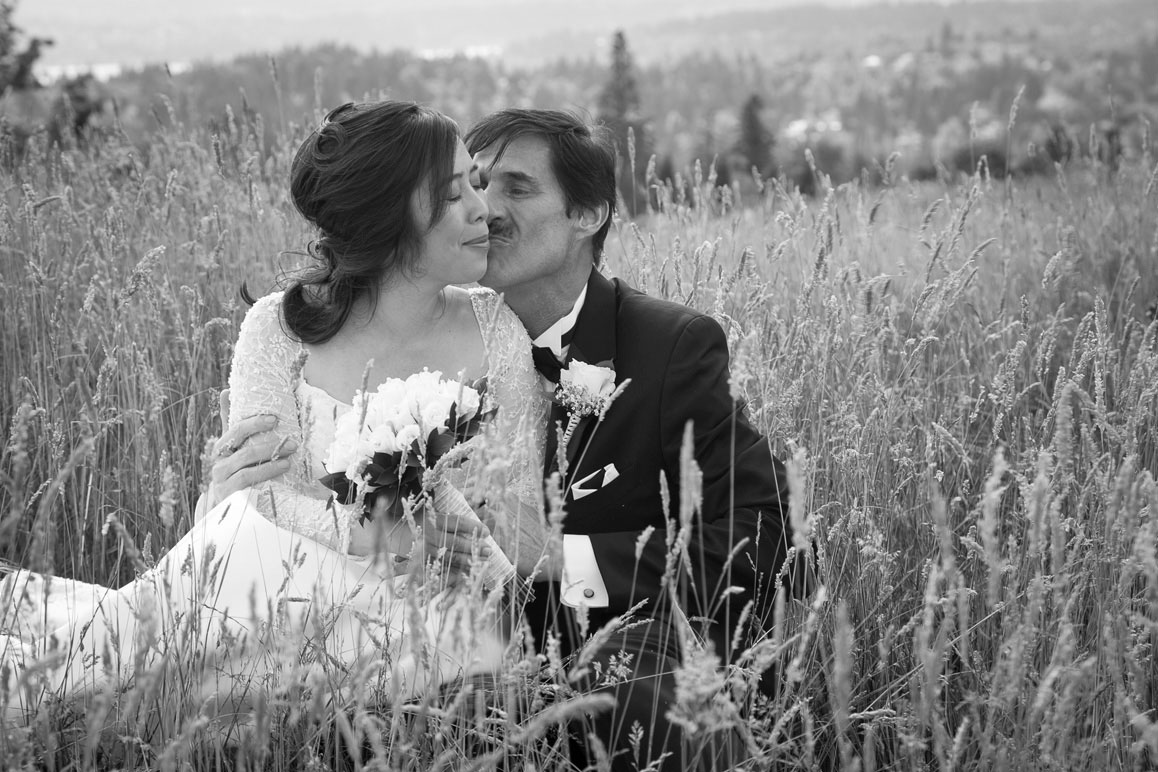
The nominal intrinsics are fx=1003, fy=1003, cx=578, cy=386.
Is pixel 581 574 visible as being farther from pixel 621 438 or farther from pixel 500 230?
pixel 500 230

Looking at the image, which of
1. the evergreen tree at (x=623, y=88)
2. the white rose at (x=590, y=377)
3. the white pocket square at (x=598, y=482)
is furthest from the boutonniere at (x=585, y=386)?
the evergreen tree at (x=623, y=88)

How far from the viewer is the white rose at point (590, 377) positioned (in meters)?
2.65

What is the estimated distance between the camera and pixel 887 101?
153m

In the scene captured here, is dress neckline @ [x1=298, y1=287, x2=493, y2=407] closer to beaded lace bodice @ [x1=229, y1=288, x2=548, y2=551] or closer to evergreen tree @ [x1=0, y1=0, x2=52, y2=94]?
beaded lace bodice @ [x1=229, y1=288, x2=548, y2=551]

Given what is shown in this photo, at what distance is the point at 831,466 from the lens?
3256 mm

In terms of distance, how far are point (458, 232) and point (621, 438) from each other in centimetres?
78

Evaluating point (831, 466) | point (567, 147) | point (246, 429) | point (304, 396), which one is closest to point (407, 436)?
point (304, 396)

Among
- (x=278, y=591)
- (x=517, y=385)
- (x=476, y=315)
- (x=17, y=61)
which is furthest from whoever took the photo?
(x=17, y=61)

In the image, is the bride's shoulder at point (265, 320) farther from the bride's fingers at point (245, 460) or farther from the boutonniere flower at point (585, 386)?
the boutonniere flower at point (585, 386)

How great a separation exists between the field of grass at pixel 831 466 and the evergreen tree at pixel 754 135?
60147 millimetres

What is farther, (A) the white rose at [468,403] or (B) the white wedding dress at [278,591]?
(A) the white rose at [468,403]

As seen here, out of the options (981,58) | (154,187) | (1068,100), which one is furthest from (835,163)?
(981,58)

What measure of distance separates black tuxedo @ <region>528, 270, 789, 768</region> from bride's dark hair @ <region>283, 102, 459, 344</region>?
60 centimetres

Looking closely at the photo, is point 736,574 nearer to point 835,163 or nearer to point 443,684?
point 443,684
